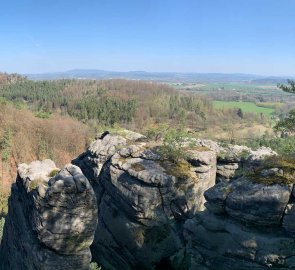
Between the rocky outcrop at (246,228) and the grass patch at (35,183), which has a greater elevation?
the grass patch at (35,183)

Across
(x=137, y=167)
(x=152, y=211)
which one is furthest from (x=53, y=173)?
(x=152, y=211)

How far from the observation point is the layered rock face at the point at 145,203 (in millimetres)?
23062

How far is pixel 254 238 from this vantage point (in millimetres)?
16281

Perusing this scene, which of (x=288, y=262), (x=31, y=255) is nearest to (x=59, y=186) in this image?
(x=31, y=255)

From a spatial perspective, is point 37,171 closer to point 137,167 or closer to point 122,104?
point 137,167

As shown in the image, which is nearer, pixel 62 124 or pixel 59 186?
pixel 59 186

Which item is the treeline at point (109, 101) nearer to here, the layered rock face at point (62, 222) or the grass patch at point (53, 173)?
the grass patch at point (53, 173)

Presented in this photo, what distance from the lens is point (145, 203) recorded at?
22859 mm

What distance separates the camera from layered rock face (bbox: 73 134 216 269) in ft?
75.7

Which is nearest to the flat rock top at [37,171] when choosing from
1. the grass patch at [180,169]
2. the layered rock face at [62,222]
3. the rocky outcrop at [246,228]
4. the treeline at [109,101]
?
the layered rock face at [62,222]

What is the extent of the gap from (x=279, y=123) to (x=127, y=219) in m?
11.0

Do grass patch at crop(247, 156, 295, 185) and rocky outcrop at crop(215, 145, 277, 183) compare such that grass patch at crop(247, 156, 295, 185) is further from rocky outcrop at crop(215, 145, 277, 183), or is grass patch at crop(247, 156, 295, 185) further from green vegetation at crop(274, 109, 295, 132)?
rocky outcrop at crop(215, 145, 277, 183)

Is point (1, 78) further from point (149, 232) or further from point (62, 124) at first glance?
point (149, 232)

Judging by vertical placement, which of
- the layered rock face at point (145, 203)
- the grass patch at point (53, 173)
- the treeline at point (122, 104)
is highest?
the grass patch at point (53, 173)
